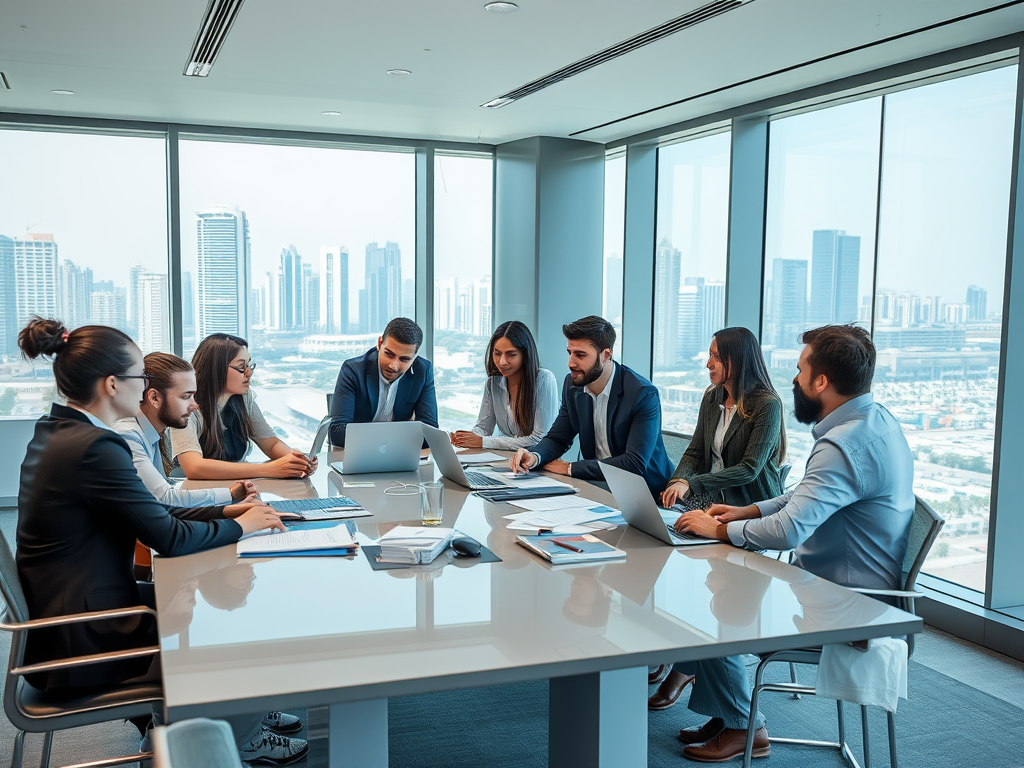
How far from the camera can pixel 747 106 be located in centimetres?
565

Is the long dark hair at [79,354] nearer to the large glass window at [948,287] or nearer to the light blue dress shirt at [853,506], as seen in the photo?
the light blue dress shirt at [853,506]

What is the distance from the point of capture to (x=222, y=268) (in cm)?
684

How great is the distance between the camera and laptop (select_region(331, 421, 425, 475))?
3.55 meters

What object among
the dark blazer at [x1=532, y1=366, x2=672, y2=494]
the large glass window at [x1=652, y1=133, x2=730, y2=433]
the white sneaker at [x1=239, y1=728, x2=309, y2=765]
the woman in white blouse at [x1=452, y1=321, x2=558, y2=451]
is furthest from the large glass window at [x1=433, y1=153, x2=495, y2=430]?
the white sneaker at [x1=239, y1=728, x2=309, y2=765]

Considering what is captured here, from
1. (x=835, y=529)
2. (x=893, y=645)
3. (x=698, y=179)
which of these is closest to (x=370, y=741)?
(x=893, y=645)

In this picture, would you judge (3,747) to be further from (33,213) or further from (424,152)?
(424,152)

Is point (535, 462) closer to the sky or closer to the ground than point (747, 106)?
closer to the ground

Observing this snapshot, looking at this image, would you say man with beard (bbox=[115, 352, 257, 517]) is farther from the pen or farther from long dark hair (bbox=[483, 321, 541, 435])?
long dark hair (bbox=[483, 321, 541, 435])

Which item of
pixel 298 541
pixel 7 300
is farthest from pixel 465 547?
pixel 7 300

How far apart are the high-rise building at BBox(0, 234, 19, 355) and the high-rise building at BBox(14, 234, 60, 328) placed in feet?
0.09

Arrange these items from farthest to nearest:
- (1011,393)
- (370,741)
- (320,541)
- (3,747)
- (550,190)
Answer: (550,190) → (1011,393) → (3,747) → (320,541) → (370,741)

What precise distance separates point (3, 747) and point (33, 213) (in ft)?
15.3

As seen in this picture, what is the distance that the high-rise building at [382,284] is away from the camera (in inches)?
284

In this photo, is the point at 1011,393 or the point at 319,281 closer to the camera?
the point at 1011,393
